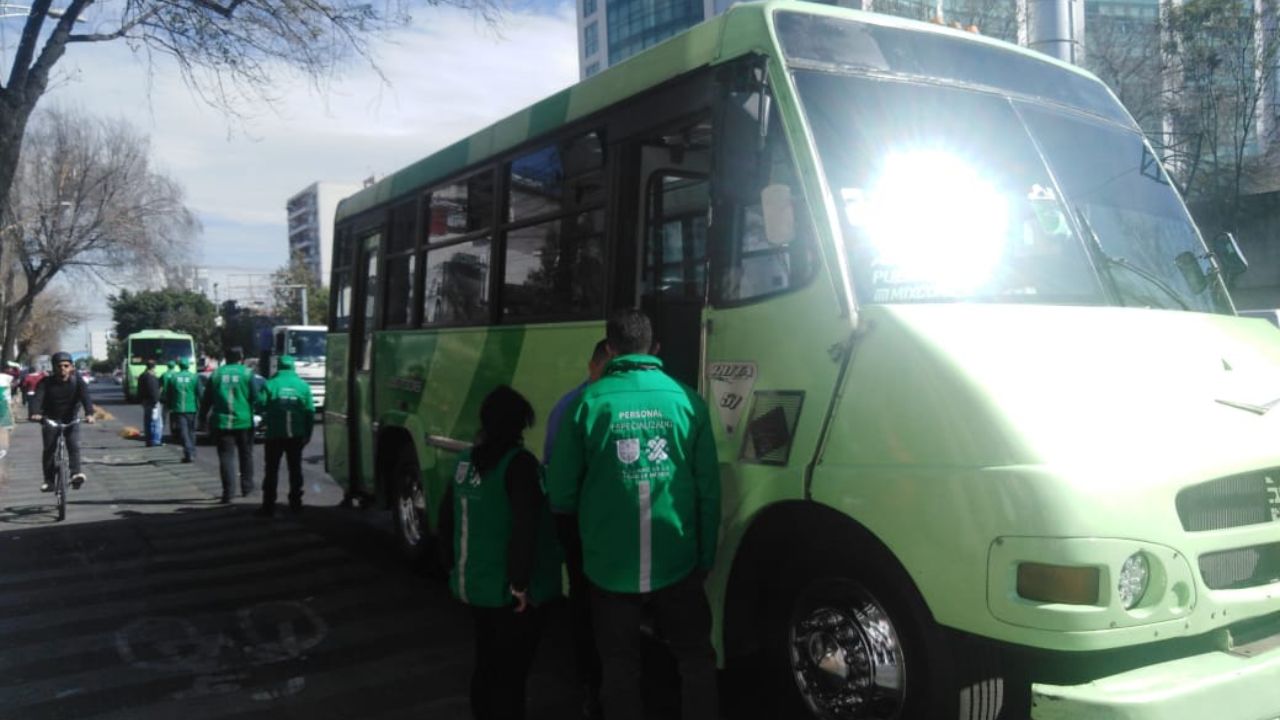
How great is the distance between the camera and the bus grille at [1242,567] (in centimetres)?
304

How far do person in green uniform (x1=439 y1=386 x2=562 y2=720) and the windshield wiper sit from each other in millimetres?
2462

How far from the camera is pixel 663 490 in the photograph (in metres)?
3.53

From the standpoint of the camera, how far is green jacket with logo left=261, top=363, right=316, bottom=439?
10047 millimetres

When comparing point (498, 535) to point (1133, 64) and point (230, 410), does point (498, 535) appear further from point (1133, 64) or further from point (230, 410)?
point (1133, 64)

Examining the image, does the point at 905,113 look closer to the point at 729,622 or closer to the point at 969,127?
the point at 969,127

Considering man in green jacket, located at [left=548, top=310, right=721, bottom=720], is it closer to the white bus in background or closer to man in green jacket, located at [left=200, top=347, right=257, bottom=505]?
man in green jacket, located at [left=200, top=347, right=257, bottom=505]

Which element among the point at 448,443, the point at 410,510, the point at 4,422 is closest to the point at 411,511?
the point at 410,510

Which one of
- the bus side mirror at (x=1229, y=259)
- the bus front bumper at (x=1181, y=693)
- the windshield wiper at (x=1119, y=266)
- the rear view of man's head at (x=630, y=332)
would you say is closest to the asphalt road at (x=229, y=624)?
the rear view of man's head at (x=630, y=332)

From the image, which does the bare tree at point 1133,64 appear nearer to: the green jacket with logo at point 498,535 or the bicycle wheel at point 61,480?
the bicycle wheel at point 61,480

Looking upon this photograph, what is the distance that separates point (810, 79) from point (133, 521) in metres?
9.22

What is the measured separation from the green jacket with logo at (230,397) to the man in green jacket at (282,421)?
131 centimetres

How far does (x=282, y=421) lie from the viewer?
10.0m

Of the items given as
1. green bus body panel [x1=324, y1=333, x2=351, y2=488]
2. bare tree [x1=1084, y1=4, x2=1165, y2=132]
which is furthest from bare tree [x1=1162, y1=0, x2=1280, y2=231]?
green bus body panel [x1=324, y1=333, x2=351, y2=488]

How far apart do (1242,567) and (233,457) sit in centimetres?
1084
